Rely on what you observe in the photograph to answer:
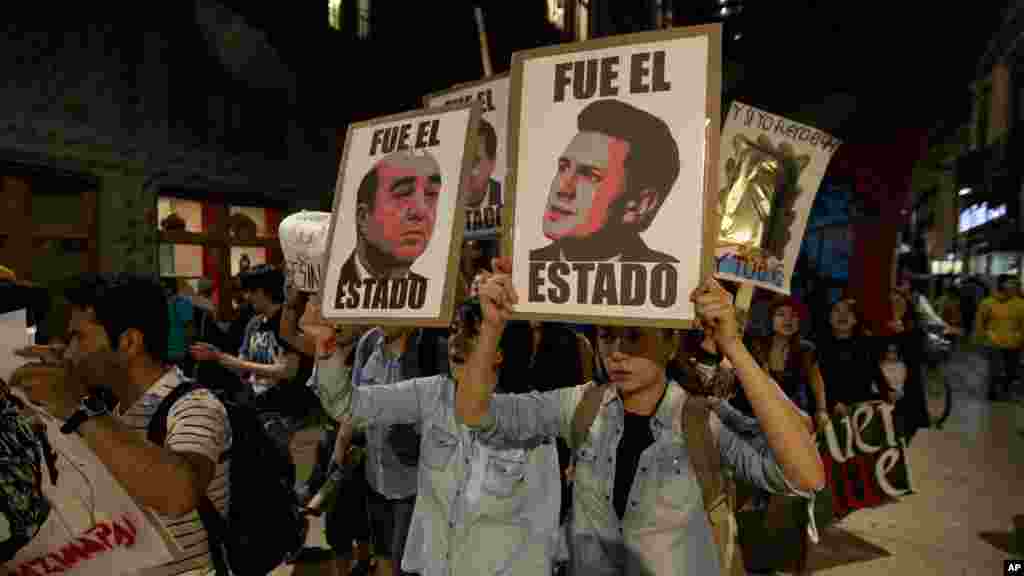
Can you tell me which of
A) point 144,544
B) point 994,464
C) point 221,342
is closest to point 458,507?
point 144,544

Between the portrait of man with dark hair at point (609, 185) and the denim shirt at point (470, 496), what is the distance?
0.84 meters

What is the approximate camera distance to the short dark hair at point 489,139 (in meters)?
3.70

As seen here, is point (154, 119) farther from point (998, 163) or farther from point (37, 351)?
point (998, 163)

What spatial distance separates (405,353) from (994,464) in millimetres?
7079

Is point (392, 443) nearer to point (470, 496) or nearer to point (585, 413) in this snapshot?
point (470, 496)

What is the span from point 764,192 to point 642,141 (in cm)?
186

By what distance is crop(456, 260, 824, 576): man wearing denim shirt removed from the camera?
2.19m

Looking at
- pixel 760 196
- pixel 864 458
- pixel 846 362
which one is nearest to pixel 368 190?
pixel 760 196

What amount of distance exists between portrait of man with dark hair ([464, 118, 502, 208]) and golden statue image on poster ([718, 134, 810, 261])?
123 cm

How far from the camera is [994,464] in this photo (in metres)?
7.48

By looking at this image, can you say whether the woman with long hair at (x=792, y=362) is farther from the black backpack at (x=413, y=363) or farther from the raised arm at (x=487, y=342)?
the raised arm at (x=487, y=342)

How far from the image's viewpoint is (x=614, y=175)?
219 centimetres

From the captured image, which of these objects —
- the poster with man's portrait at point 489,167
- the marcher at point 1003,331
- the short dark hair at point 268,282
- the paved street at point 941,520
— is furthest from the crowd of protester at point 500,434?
the marcher at point 1003,331

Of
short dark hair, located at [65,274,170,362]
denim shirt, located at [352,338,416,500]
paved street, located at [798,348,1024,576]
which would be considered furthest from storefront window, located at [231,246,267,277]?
short dark hair, located at [65,274,170,362]
